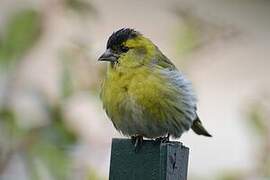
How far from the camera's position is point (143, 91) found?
258 cm

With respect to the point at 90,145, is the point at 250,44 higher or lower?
higher

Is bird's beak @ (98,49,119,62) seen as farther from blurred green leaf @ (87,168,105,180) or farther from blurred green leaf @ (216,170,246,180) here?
blurred green leaf @ (216,170,246,180)

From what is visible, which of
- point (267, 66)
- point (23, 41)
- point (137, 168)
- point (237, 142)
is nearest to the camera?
point (137, 168)

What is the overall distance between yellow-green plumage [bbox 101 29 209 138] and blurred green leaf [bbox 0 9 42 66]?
31cm

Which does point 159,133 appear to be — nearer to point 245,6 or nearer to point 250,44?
point 250,44

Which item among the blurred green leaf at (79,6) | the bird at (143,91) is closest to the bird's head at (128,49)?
the bird at (143,91)

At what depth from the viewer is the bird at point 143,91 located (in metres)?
2.59

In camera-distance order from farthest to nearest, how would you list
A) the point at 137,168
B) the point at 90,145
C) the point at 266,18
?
the point at 266,18
the point at 90,145
the point at 137,168

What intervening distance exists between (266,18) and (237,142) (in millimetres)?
1307

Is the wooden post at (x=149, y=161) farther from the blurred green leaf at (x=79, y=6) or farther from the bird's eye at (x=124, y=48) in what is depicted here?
the bird's eye at (x=124, y=48)

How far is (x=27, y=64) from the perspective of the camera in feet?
8.21

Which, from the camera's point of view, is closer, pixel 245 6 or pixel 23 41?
pixel 23 41

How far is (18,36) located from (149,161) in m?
0.73

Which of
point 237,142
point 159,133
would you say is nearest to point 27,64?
point 159,133
